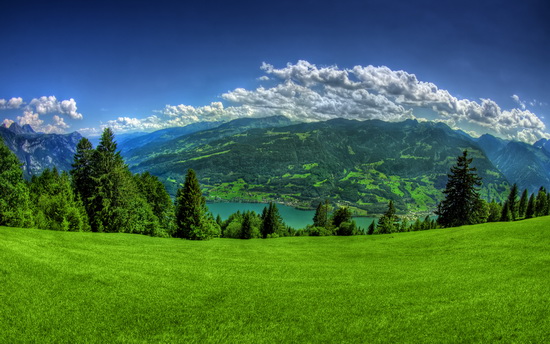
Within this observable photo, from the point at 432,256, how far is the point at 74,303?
23777 millimetres

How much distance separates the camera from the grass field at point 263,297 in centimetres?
947

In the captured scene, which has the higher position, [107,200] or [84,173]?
[84,173]

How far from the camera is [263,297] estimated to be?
1319 cm

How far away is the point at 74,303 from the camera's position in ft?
36.7

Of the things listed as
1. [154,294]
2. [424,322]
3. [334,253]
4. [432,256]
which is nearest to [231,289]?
[154,294]

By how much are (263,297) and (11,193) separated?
30.7 m

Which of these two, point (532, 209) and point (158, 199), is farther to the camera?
point (532, 209)

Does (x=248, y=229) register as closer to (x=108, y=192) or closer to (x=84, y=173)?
(x=108, y=192)

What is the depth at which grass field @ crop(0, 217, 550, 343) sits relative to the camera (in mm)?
9469

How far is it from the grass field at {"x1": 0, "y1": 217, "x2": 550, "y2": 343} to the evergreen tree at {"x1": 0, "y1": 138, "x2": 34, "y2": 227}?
11.3 metres

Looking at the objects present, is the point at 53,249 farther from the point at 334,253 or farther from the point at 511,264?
the point at 511,264

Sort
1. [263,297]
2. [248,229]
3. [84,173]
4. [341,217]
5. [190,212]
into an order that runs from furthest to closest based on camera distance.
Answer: [341,217] → [248,229] → [190,212] → [84,173] → [263,297]

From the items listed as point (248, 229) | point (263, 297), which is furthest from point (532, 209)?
point (263, 297)

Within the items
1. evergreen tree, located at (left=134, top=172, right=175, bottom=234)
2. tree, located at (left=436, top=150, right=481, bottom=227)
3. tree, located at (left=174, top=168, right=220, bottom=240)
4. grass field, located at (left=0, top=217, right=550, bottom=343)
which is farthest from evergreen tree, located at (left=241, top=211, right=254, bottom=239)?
grass field, located at (left=0, top=217, right=550, bottom=343)
